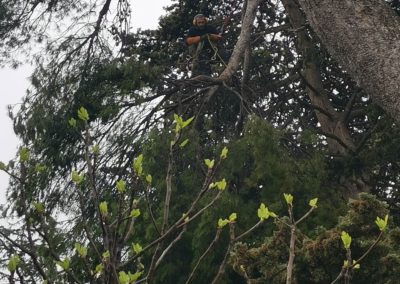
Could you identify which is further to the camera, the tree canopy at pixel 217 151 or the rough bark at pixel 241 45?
the rough bark at pixel 241 45

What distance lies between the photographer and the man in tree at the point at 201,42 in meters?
8.90

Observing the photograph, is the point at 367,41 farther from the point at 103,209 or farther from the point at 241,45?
the point at 241,45

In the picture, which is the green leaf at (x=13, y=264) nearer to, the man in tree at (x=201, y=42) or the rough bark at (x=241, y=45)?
the rough bark at (x=241, y=45)

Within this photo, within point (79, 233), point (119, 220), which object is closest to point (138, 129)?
point (79, 233)

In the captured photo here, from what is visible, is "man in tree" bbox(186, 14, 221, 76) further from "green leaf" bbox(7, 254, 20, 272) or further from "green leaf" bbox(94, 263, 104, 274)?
"green leaf" bbox(7, 254, 20, 272)

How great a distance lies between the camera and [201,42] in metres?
8.98

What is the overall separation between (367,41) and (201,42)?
485 centimetres

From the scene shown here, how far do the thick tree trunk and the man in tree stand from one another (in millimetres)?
4093

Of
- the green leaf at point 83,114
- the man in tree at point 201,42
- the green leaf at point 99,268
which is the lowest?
the green leaf at point 99,268

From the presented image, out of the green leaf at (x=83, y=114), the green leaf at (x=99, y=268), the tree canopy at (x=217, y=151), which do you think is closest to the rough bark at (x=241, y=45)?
the tree canopy at (x=217, y=151)

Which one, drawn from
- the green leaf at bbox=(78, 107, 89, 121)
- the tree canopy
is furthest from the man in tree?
the green leaf at bbox=(78, 107, 89, 121)

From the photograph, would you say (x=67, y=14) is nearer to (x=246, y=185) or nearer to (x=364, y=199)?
(x=246, y=185)

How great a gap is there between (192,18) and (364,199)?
6.35m

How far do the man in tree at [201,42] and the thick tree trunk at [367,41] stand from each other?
13.4 ft
